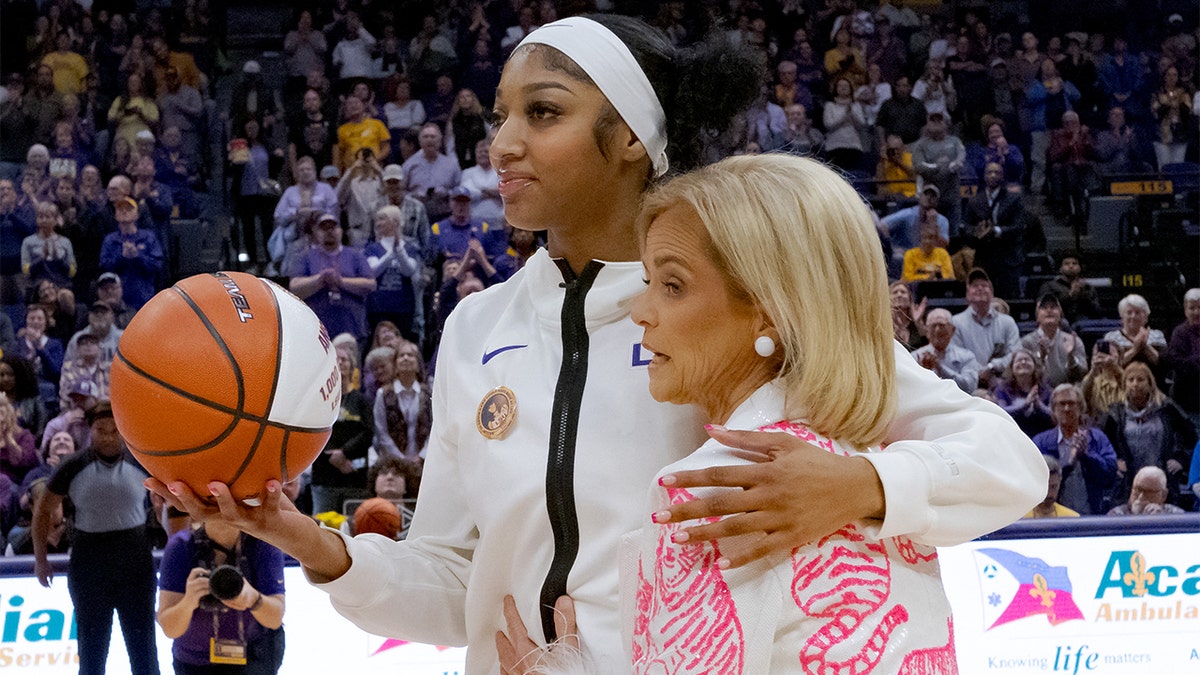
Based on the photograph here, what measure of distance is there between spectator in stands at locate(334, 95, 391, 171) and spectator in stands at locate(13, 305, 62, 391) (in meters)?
3.26

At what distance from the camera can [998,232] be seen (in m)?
11.5

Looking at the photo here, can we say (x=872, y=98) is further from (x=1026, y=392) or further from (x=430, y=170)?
(x=1026, y=392)

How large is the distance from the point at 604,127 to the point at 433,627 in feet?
2.90

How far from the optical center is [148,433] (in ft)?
6.59

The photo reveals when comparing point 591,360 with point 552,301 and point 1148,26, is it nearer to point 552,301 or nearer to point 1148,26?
point 552,301

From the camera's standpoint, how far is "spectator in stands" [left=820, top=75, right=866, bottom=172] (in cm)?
1288

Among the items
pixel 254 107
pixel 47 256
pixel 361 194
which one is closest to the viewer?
pixel 47 256

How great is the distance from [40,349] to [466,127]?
14.7ft

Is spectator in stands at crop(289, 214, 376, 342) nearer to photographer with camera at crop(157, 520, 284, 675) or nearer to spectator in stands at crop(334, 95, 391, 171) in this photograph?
spectator in stands at crop(334, 95, 391, 171)

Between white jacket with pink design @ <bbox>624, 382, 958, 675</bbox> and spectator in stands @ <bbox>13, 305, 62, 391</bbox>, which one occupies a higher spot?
white jacket with pink design @ <bbox>624, 382, 958, 675</bbox>

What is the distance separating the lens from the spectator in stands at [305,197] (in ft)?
36.0

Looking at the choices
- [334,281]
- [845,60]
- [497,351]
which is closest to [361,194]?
[334,281]

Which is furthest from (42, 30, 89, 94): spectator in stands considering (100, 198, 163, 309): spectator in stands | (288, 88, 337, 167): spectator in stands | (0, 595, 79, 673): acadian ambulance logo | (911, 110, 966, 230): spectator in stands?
(0, 595, 79, 673): acadian ambulance logo

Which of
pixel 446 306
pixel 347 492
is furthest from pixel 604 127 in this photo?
pixel 446 306
